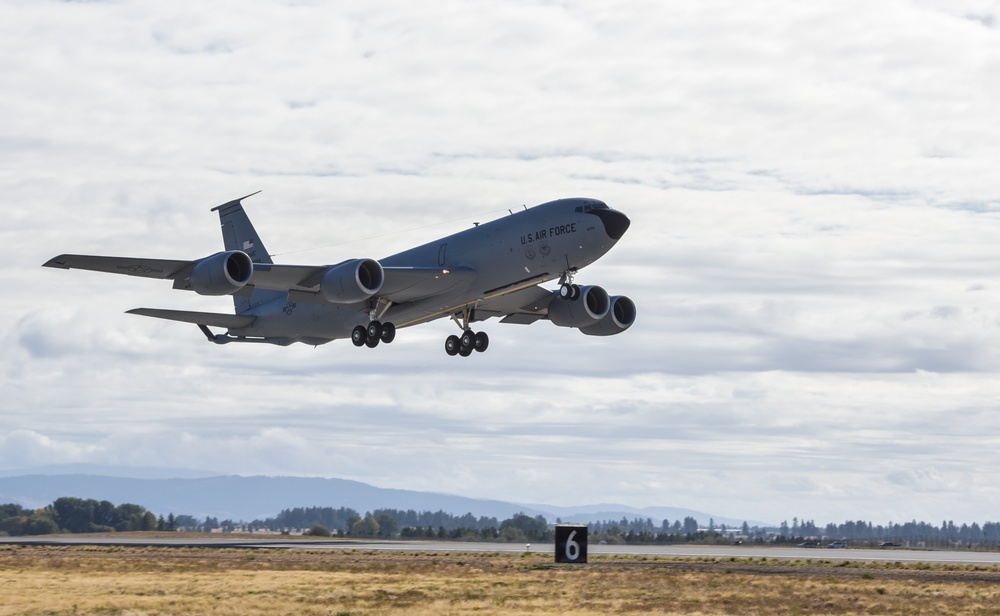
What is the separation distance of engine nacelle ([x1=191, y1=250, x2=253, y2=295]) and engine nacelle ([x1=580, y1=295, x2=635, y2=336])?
1854 centimetres

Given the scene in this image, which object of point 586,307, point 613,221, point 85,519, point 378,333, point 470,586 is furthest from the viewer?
point 85,519

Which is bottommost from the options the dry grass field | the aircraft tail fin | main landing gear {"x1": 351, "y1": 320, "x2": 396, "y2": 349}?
the dry grass field

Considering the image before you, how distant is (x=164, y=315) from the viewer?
A: 57281 millimetres

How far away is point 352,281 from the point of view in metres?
48.9

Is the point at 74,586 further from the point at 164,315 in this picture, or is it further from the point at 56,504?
the point at 56,504

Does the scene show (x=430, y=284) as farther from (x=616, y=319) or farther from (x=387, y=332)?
(x=616, y=319)

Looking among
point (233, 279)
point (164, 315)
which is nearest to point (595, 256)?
point (233, 279)

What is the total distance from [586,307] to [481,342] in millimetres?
5238

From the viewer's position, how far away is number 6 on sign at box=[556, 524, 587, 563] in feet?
156

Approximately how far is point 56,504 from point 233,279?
3555 inches

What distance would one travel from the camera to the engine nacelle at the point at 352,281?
161 ft

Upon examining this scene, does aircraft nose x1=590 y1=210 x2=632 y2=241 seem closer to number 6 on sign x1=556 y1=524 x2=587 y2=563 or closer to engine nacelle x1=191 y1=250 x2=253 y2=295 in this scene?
number 6 on sign x1=556 y1=524 x2=587 y2=563

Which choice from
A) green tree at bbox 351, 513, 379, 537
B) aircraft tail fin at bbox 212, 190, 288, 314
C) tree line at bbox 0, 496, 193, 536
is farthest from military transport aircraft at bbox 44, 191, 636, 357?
green tree at bbox 351, 513, 379, 537

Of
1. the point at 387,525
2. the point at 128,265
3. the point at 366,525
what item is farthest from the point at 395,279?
the point at 366,525
